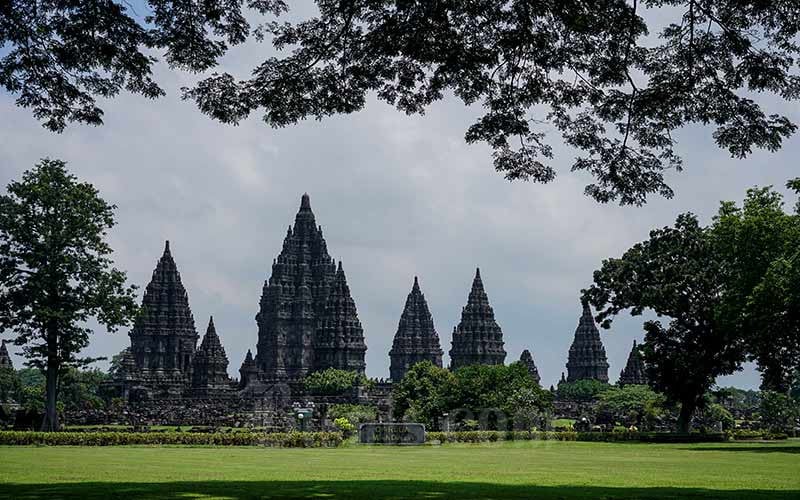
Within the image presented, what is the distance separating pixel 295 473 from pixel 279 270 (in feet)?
369

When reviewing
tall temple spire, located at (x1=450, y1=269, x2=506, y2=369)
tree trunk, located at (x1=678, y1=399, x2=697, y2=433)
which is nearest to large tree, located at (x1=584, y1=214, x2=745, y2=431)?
tree trunk, located at (x1=678, y1=399, x2=697, y2=433)

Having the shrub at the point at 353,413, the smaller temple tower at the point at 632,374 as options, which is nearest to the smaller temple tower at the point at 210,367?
the shrub at the point at 353,413

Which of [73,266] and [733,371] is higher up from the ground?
[73,266]

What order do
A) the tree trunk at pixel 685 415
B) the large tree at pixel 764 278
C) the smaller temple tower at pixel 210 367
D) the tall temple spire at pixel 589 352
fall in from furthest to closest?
the tall temple spire at pixel 589 352 < the smaller temple tower at pixel 210 367 < the tree trunk at pixel 685 415 < the large tree at pixel 764 278

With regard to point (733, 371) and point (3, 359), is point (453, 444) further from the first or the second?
point (3, 359)

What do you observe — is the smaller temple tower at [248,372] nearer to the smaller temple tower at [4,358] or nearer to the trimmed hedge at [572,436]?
the smaller temple tower at [4,358]

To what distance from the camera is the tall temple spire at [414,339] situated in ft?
461

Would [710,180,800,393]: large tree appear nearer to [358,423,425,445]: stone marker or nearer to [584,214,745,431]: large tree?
[584,214,745,431]: large tree

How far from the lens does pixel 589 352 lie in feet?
484

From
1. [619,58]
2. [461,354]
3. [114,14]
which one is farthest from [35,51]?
[461,354]

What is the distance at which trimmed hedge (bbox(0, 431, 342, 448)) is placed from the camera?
135 ft

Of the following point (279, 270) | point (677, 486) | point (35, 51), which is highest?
point (279, 270)

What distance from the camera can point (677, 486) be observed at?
1800 centimetres

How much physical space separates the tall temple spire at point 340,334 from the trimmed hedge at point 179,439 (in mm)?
77393
